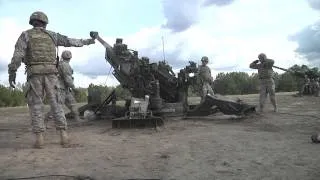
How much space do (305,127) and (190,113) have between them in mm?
3872

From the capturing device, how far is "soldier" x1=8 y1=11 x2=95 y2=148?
8.94 m

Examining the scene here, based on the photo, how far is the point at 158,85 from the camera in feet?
46.8

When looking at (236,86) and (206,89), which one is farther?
(236,86)

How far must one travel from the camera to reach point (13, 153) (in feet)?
27.8

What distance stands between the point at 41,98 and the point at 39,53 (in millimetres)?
776

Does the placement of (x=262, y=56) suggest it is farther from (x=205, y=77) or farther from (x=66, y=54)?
(x=66, y=54)

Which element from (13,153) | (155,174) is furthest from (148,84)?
(155,174)

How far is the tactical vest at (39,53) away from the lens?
9.01 meters

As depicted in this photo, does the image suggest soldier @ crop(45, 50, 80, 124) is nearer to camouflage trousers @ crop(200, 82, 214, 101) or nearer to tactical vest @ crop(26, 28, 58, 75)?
tactical vest @ crop(26, 28, 58, 75)

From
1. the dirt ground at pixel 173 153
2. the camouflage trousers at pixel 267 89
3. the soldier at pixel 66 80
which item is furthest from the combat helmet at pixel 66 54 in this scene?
the camouflage trousers at pixel 267 89

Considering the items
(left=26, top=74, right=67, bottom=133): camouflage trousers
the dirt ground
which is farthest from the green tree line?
(left=26, top=74, right=67, bottom=133): camouflage trousers

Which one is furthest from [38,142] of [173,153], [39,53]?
[173,153]

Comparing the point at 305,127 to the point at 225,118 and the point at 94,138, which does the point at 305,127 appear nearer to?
the point at 225,118

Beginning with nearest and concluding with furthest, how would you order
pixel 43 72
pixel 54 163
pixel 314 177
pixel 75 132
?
pixel 314 177 < pixel 54 163 < pixel 43 72 < pixel 75 132
